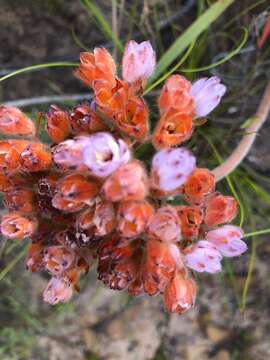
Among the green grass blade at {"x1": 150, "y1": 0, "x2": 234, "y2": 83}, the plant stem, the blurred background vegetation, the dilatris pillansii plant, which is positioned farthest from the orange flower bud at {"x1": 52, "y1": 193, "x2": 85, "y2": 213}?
the blurred background vegetation

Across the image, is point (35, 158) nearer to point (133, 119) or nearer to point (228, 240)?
point (133, 119)

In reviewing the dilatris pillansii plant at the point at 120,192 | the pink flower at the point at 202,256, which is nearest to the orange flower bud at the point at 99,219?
the dilatris pillansii plant at the point at 120,192

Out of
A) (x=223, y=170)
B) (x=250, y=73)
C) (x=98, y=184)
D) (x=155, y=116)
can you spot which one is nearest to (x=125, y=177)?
(x=98, y=184)

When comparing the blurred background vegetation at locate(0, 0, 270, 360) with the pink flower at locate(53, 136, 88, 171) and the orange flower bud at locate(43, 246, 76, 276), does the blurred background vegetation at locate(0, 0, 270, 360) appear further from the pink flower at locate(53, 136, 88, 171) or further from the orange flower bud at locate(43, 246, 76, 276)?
the pink flower at locate(53, 136, 88, 171)

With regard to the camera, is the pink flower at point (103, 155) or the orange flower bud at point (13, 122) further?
the orange flower bud at point (13, 122)

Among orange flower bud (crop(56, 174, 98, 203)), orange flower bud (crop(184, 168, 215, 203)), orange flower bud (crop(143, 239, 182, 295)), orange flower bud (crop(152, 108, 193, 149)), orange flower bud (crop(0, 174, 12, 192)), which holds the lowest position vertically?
orange flower bud (crop(143, 239, 182, 295))

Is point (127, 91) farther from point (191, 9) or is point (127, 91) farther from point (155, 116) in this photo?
point (191, 9)

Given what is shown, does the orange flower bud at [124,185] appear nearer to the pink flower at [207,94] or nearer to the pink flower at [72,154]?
the pink flower at [72,154]

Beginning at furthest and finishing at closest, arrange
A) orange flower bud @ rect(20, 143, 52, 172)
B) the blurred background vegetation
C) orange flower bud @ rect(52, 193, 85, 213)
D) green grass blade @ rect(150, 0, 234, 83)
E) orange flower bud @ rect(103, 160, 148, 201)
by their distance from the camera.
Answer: the blurred background vegetation → green grass blade @ rect(150, 0, 234, 83) → orange flower bud @ rect(20, 143, 52, 172) → orange flower bud @ rect(52, 193, 85, 213) → orange flower bud @ rect(103, 160, 148, 201)

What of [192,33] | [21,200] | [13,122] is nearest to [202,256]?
[21,200]
